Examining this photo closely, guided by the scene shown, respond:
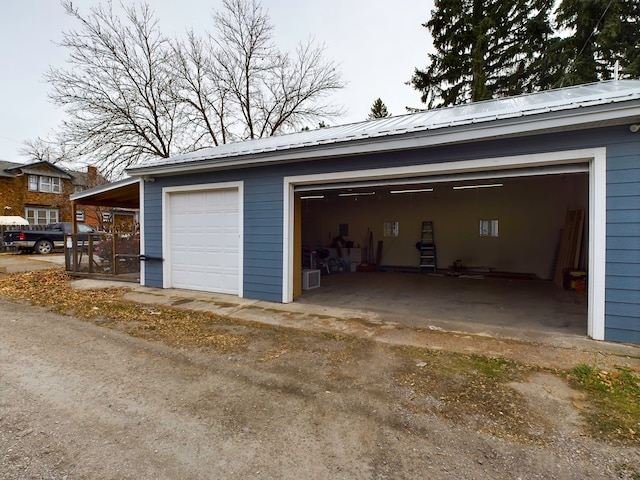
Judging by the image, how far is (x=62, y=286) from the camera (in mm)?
7691

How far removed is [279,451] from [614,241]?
175 inches

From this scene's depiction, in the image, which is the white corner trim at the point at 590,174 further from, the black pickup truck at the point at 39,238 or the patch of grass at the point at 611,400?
the black pickup truck at the point at 39,238

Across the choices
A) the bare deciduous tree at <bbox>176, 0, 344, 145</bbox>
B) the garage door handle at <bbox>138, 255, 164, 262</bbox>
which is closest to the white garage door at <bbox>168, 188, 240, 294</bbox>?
the garage door handle at <bbox>138, 255, 164, 262</bbox>

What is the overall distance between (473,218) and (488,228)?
55 cm

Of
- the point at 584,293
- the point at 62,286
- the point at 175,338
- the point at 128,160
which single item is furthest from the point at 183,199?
the point at 128,160

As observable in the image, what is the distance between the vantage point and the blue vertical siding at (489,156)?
12.5ft

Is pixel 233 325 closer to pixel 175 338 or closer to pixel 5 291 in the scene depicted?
pixel 175 338

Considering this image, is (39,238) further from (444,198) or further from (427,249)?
(444,198)

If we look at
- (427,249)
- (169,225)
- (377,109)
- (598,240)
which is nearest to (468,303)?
(598,240)

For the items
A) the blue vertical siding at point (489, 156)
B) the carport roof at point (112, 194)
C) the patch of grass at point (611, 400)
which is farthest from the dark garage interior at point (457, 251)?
the carport roof at point (112, 194)

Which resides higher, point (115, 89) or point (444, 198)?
point (115, 89)

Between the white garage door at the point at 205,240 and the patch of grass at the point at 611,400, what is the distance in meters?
5.61

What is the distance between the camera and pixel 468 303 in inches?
245

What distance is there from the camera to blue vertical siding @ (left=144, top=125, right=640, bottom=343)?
380cm
